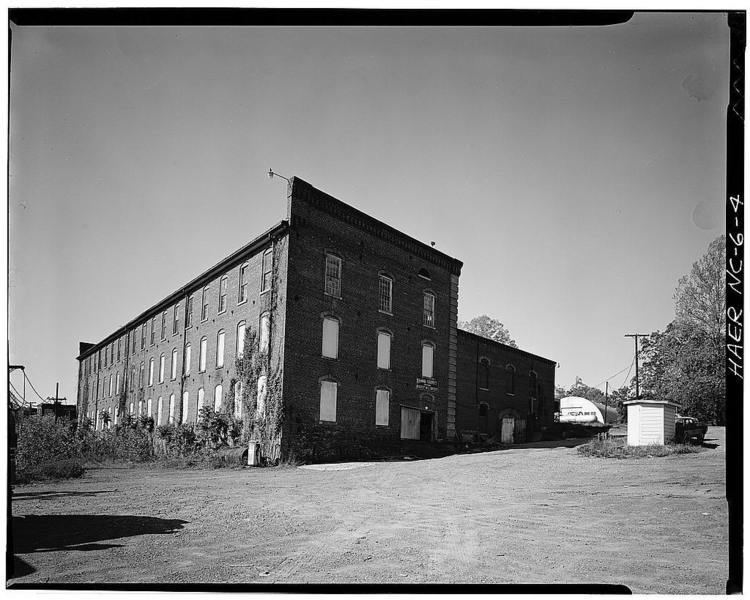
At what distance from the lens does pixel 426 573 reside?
6.78m

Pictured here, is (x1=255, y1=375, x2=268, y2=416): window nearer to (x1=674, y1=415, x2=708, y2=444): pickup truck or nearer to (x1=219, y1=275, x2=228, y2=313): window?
(x1=219, y1=275, x2=228, y2=313): window

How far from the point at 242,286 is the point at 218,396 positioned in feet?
10.8

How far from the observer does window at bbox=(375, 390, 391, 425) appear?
67.1 ft

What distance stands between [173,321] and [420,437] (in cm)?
838

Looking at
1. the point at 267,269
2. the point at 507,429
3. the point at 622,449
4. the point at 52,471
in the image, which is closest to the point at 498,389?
the point at 507,429

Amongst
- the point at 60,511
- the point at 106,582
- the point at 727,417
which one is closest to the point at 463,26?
the point at 727,417

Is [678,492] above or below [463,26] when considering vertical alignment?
below

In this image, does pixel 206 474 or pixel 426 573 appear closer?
pixel 426 573

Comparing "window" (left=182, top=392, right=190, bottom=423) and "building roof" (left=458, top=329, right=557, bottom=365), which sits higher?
"building roof" (left=458, top=329, right=557, bottom=365)

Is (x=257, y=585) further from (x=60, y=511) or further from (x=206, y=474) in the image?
(x=206, y=474)

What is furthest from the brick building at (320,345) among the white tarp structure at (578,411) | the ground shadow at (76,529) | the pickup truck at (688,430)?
the ground shadow at (76,529)

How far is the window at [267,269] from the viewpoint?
734 inches

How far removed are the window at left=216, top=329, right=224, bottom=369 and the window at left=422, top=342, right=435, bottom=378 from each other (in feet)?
20.3

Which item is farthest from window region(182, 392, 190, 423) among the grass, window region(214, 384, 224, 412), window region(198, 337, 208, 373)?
the grass
